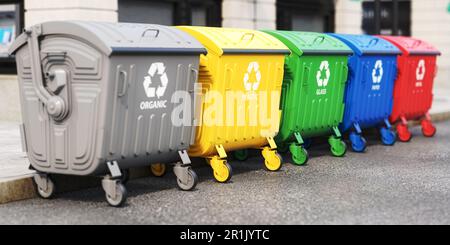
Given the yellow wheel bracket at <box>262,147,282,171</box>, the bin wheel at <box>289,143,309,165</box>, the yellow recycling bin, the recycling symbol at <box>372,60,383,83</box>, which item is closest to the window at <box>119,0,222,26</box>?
the recycling symbol at <box>372,60,383,83</box>

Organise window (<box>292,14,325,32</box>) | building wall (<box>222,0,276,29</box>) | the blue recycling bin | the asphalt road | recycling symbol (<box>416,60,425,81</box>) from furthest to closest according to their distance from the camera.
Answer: window (<box>292,14,325,32</box>)
building wall (<box>222,0,276,29</box>)
recycling symbol (<box>416,60,425,81</box>)
the blue recycling bin
the asphalt road

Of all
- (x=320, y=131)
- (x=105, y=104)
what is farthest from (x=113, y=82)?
(x=320, y=131)

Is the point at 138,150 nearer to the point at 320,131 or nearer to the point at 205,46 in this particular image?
the point at 205,46

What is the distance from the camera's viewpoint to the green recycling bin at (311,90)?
945cm

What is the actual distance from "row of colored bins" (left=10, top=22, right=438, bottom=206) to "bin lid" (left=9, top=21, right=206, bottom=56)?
0.04 feet

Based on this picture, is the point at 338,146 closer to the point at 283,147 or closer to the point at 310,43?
the point at 283,147

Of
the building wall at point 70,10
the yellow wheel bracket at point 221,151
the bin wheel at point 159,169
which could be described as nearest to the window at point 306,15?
the building wall at point 70,10

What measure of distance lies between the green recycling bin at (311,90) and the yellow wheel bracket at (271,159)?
1.28 feet

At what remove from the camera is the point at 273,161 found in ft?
29.9

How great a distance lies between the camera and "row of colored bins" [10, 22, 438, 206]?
273 inches

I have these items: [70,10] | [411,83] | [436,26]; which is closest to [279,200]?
[411,83]

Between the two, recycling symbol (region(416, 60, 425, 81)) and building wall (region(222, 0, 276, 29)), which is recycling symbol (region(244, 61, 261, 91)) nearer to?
recycling symbol (region(416, 60, 425, 81))

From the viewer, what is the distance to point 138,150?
23.9ft

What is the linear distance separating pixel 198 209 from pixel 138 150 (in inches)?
31.1
